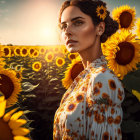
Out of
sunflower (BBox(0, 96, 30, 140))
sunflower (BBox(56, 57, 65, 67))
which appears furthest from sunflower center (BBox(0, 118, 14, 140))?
sunflower (BBox(56, 57, 65, 67))

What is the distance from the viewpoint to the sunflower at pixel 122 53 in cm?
221

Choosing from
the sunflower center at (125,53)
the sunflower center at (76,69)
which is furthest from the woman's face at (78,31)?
the sunflower center at (76,69)

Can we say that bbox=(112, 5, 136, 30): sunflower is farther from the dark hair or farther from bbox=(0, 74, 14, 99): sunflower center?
bbox=(0, 74, 14, 99): sunflower center

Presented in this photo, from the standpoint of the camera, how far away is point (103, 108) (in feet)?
5.65

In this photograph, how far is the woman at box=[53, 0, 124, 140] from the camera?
5.65ft

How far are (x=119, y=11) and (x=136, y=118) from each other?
7.43ft

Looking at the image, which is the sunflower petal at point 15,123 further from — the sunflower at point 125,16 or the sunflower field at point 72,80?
the sunflower at point 125,16

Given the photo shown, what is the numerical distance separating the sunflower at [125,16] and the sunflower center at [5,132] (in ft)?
11.4

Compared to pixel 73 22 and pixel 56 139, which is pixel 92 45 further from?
pixel 56 139

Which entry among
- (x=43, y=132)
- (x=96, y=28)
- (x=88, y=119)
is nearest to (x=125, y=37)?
(x=96, y=28)

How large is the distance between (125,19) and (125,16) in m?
0.11

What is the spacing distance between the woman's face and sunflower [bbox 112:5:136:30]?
5.98ft

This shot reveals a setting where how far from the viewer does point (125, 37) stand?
225 centimetres

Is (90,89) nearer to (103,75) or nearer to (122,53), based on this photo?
(103,75)
